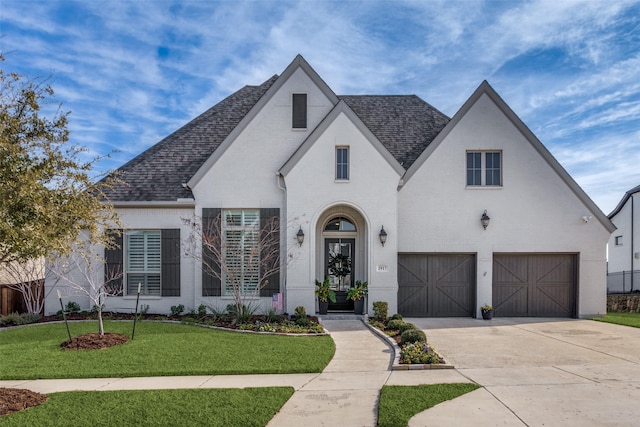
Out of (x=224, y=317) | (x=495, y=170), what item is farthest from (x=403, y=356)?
(x=495, y=170)

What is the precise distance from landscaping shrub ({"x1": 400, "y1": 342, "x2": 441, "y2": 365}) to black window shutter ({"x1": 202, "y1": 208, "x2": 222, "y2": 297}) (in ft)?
23.8

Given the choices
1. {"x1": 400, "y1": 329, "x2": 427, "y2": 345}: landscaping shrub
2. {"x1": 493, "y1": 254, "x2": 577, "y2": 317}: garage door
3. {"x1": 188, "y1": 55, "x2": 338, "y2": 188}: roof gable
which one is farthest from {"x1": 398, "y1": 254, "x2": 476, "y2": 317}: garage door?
{"x1": 188, "y1": 55, "x2": 338, "y2": 188}: roof gable

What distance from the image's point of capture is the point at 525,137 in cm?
1392

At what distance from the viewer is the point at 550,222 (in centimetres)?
1401

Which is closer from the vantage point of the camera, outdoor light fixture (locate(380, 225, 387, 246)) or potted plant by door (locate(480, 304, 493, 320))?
outdoor light fixture (locate(380, 225, 387, 246))

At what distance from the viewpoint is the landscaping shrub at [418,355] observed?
7574 mm

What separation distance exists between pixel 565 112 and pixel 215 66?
12.4m

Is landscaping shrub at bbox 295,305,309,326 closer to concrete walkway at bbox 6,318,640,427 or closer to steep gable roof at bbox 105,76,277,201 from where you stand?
concrete walkway at bbox 6,318,640,427

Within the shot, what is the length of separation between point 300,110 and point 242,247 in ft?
16.7

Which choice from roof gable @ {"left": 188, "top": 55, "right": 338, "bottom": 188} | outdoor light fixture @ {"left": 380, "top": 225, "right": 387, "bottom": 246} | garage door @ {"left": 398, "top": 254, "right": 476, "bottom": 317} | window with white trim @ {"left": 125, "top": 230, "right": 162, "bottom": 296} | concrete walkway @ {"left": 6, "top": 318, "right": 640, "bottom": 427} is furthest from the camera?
garage door @ {"left": 398, "top": 254, "right": 476, "bottom": 317}

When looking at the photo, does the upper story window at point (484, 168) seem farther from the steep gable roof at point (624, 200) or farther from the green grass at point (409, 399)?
the steep gable roof at point (624, 200)

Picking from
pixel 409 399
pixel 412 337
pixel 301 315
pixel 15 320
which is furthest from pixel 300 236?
pixel 15 320

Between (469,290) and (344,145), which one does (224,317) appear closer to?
(344,145)

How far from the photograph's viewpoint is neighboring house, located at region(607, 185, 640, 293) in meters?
22.6
